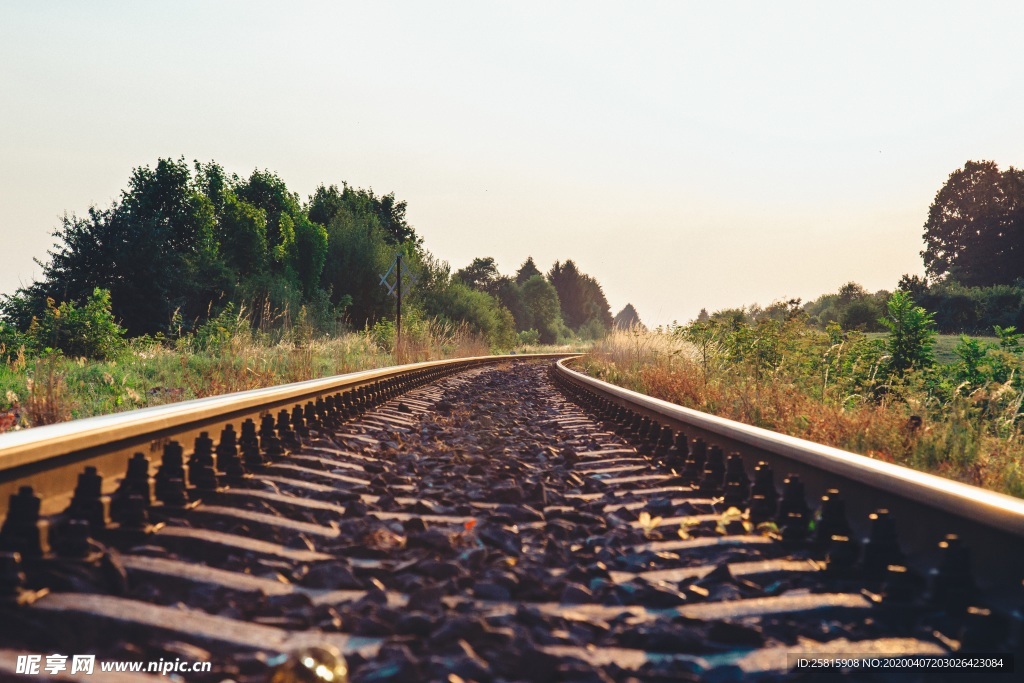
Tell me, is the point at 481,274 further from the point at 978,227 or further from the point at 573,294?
the point at 978,227

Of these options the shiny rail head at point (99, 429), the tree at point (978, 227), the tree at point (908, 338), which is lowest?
the shiny rail head at point (99, 429)

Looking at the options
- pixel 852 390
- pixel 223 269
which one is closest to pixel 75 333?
pixel 852 390

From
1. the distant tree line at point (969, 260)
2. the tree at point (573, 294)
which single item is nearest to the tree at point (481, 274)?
the tree at point (573, 294)

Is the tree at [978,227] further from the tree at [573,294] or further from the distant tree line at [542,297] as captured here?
the tree at [573,294]

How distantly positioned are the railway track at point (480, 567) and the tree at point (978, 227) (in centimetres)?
7360

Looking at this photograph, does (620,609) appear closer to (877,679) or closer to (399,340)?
(877,679)

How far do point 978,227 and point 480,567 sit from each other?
8011 cm

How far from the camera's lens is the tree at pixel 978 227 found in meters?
66.2

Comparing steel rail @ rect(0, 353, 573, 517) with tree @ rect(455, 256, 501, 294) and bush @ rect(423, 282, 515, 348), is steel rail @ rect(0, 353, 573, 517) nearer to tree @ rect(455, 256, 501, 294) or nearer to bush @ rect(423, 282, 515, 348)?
bush @ rect(423, 282, 515, 348)

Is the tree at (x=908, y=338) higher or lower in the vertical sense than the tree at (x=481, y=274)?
lower

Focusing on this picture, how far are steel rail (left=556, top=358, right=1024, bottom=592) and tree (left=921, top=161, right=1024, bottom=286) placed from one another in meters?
73.1

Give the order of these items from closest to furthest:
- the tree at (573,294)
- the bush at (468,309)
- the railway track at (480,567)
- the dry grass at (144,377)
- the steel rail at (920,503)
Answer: the railway track at (480,567) < the steel rail at (920,503) < the dry grass at (144,377) < the bush at (468,309) < the tree at (573,294)

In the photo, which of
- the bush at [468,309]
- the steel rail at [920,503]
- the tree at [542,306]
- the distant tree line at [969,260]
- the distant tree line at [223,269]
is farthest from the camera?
the tree at [542,306]

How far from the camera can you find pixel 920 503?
7.68 feet
